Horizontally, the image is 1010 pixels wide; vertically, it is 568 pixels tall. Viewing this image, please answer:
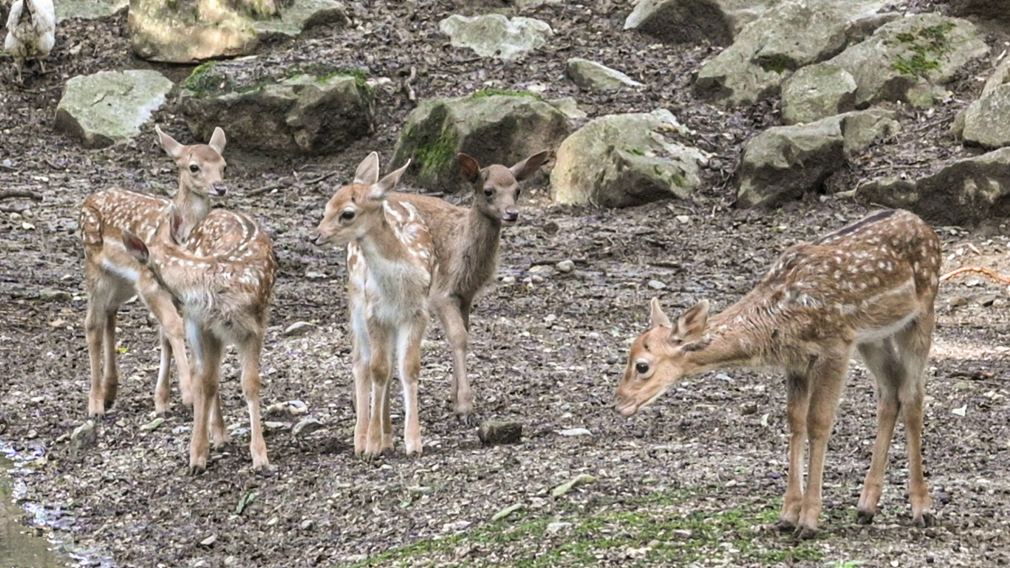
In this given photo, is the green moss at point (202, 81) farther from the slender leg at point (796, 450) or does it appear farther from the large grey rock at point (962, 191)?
the slender leg at point (796, 450)

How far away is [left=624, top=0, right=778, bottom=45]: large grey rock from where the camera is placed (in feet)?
60.5

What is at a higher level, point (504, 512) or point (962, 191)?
point (504, 512)

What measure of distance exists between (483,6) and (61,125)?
198 inches

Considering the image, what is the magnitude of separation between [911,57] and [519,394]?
7605 mm

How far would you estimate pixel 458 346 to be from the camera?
10445mm

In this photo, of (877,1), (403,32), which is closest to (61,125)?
(403,32)

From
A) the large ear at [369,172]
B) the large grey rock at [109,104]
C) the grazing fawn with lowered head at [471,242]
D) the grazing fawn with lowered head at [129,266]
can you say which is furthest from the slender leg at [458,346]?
the large grey rock at [109,104]

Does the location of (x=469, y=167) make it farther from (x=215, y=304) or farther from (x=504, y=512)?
(x=504, y=512)

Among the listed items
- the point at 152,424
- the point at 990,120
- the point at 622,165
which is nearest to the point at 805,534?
the point at 152,424

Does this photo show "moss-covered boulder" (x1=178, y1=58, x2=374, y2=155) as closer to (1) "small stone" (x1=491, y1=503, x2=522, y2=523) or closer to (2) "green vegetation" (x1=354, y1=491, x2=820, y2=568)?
(1) "small stone" (x1=491, y1=503, x2=522, y2=523)

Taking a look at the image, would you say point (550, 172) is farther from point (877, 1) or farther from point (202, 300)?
point (202, 300)

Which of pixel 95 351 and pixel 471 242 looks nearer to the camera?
pixel 95 351

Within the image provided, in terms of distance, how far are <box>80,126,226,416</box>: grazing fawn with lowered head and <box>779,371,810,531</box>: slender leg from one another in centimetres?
445

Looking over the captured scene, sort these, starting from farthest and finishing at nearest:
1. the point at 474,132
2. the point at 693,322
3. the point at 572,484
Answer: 1. the point at 474,132
2. the point at 572,484
3. the point at 693,322
